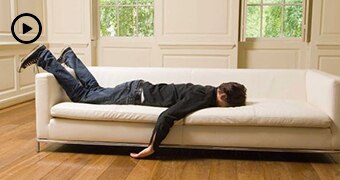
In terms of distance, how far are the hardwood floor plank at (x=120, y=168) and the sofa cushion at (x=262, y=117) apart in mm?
466

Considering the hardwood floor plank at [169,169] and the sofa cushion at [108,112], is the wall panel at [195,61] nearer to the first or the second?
the sofa cushion at [108,112]

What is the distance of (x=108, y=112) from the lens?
2746 millimetres

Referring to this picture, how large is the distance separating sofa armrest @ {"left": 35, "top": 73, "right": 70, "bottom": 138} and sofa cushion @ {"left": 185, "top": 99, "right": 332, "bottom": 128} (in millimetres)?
1002

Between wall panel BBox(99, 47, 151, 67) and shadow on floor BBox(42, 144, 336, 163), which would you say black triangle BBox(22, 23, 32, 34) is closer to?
wall panel BBox(99, 47, 151, 67)

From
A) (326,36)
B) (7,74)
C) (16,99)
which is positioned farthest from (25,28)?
(326,36)

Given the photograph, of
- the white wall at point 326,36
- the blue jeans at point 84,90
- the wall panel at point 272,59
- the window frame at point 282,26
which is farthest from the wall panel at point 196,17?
the blue jeans at point 84,90

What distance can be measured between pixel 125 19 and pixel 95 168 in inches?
138

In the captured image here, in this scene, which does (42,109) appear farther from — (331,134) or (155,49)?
(155,49)

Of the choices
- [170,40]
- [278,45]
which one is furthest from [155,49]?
[278,45]

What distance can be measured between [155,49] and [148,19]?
0.56m

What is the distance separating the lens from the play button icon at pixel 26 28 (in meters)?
4.84

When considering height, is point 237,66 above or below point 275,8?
below

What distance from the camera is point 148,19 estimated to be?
18.7ft

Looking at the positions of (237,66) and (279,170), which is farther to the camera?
(237,66)
